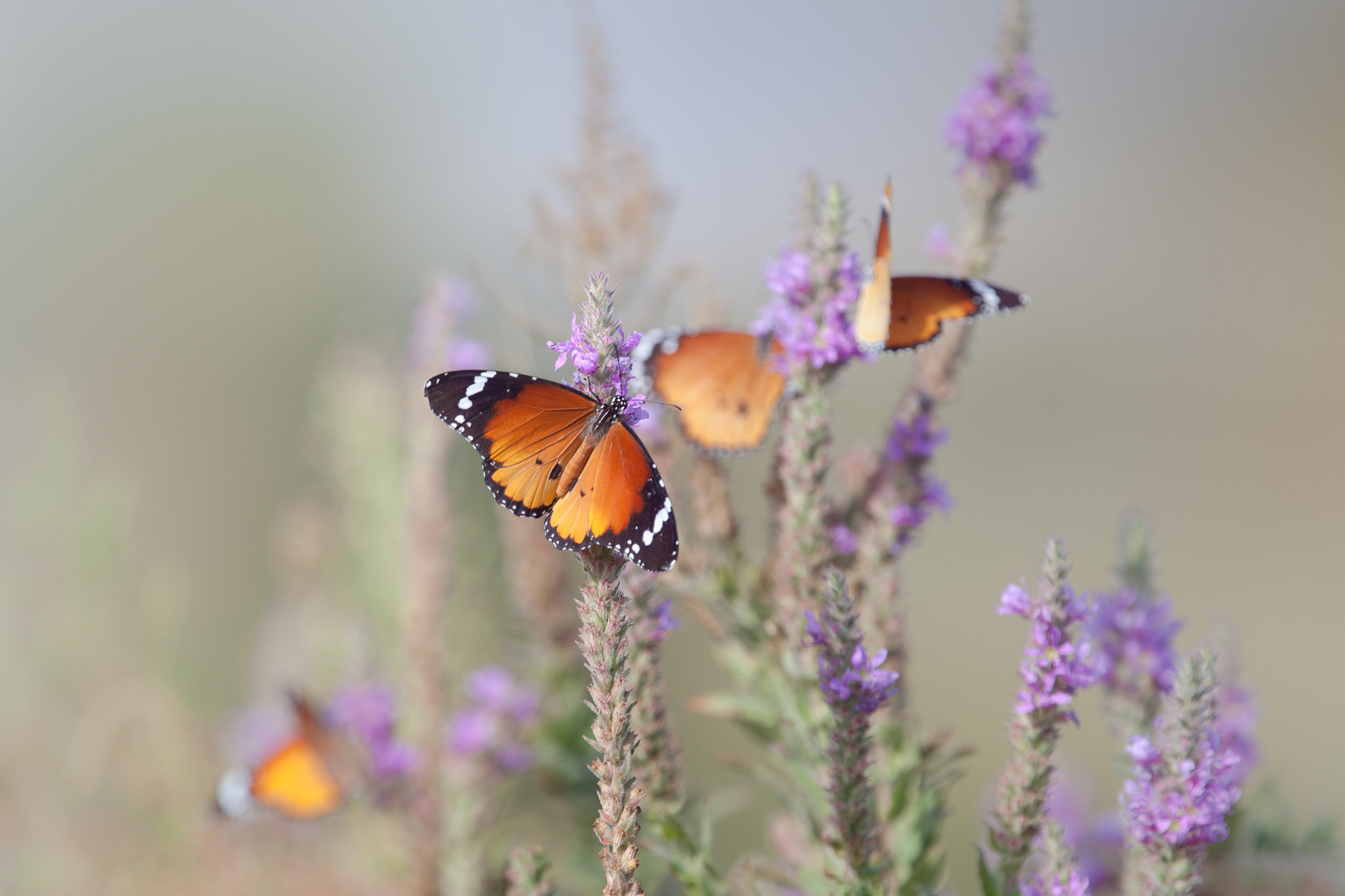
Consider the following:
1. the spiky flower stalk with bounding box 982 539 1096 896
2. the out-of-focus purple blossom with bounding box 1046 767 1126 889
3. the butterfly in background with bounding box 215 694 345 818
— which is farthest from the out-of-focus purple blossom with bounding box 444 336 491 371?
the out-of-focus purple blossom with bounding box 1046 767 1126 889

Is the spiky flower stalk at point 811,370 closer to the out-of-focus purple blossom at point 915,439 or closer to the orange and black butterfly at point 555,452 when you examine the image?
the out-of-focus purple blossom at point 915,439

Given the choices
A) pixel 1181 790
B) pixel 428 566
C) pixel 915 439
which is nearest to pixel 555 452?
pixel 915 439

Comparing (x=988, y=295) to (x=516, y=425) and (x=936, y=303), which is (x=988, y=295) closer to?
(x=936, y=303)

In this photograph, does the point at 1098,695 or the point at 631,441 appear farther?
the point at 1098,695

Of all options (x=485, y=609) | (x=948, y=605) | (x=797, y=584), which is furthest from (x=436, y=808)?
(x=948, y=605)

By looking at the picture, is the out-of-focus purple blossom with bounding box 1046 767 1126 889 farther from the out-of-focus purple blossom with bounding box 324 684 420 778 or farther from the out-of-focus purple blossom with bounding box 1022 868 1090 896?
the out-of-focus purple blossom with bounding box 324 684 420 778

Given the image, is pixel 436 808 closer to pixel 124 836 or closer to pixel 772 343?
pixel 772 343

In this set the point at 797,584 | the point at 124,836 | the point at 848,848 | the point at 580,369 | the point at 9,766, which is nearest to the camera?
the point at 580,369
